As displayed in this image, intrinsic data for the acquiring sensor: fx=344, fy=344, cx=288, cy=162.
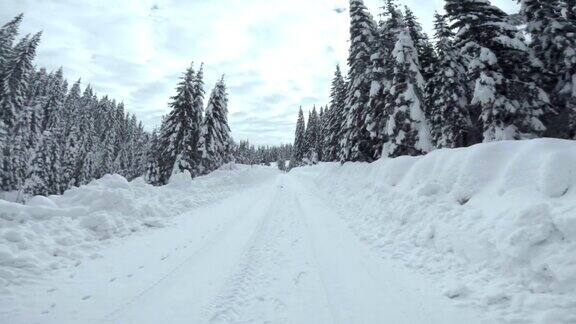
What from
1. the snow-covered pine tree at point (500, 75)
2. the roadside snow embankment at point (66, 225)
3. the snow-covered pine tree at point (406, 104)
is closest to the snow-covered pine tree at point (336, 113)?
the snow-covered pine tree at point (406, 104)

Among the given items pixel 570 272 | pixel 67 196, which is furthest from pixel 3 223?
pixel 570 272

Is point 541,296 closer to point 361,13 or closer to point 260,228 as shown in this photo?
point 260,228

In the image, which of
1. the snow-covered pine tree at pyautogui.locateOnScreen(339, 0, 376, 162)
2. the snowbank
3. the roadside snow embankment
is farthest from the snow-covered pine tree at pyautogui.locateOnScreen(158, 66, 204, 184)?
Result: the snowbank

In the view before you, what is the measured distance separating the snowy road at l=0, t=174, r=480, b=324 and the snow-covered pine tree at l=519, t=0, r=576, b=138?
18539mm

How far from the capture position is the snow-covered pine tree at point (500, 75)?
19.1 meters

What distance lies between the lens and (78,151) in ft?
218

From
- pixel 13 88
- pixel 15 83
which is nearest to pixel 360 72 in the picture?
pixel 15 83

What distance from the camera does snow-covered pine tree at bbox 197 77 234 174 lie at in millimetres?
40253

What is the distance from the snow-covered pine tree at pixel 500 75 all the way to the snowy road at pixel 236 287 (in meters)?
14.2

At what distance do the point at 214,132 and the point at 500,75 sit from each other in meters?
30.2

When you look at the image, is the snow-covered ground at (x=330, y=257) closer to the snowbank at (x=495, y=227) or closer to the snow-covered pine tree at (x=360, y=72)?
the snowbank at (x=495, y=227)

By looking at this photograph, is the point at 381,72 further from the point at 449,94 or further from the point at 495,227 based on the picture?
the point at 495,227

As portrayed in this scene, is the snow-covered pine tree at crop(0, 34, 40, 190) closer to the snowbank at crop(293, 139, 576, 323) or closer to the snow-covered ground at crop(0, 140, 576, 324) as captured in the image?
the snow-covered ground at crop(0, 140, 576, 324)

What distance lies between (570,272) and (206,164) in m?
38.5
